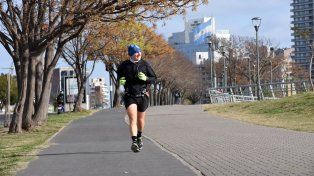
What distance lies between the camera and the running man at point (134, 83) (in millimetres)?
10359

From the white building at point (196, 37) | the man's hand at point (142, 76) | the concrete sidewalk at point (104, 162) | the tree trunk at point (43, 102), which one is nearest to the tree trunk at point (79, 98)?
the tree trunk at point (43, 102)

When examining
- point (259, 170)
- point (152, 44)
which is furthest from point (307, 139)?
point (152, 44)

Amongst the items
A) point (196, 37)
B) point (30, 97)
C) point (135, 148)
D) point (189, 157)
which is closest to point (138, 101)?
point (135, 148)

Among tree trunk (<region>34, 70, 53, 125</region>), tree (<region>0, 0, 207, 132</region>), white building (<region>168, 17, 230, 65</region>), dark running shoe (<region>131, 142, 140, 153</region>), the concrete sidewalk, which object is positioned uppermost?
white building (<region>168, 17, 230, 65</region>)

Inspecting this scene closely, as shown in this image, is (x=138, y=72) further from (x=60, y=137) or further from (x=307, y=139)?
(x=60, y=137)

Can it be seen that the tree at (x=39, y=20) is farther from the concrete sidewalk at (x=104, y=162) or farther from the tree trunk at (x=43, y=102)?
the concrete sidewalk at (x=104, y=162)

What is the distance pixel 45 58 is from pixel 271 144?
13.6 meters

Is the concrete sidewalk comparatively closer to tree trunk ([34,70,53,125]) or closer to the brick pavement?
the brick pavement

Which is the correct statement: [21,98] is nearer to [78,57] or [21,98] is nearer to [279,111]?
[279,111]

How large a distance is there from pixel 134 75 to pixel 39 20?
379 inches

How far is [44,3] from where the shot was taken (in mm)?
18219

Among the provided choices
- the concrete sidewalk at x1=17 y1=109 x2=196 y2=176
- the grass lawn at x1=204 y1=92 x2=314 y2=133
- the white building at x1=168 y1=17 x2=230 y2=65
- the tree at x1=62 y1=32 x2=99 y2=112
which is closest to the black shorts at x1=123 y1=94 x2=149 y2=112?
the concrete sidewalk at x1=17 y1=109 x2=196 y2=176

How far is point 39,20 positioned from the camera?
1914 centimetres

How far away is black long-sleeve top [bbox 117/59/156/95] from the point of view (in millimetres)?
10367
